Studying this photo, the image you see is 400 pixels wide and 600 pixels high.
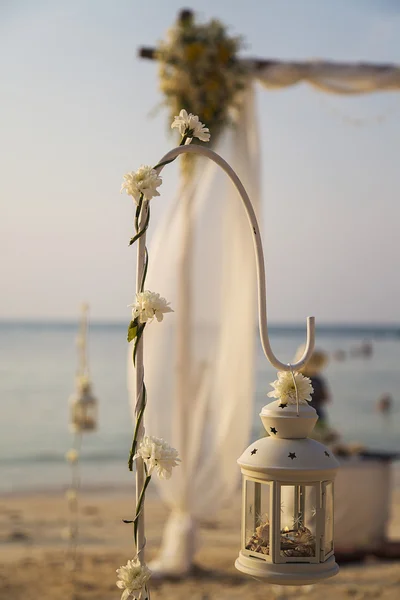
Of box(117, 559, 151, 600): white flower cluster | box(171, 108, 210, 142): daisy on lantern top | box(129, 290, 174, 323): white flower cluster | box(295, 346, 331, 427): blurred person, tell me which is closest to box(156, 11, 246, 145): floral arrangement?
box(295, 346, 331, 427): blurred person

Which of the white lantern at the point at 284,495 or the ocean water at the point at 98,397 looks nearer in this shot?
the white lantern at the point at 284,495

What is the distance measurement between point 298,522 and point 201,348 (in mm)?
2587

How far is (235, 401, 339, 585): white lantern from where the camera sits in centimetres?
173

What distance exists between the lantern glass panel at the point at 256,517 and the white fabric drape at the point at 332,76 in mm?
3036

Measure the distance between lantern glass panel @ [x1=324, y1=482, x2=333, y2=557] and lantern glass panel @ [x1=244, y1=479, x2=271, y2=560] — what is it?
0.39ft

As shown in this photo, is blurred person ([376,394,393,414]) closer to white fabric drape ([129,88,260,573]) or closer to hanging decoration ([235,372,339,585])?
white fabric drape ([129,88,260,573])

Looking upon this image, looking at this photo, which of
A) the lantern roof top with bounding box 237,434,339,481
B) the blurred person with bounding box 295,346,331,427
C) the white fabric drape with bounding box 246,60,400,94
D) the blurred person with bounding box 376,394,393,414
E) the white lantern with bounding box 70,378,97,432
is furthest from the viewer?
the blurred person with bounding box 376,394,393,414

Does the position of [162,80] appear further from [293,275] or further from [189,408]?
[293,275]

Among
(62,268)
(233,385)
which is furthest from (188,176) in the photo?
(62,268)

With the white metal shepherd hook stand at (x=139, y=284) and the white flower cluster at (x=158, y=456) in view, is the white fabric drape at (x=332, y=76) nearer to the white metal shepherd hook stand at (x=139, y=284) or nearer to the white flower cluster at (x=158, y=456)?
the white metal shepherd hook stand at (x=139, y=284)

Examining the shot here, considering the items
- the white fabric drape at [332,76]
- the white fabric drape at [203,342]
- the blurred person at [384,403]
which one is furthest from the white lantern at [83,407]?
the blurred person at [384,403]

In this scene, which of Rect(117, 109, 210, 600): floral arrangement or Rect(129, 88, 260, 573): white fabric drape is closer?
Rect(117, 109, 210, 600): floral arrangement

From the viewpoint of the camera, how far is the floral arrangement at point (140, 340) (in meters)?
1.78

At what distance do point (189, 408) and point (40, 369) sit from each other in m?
15.6
